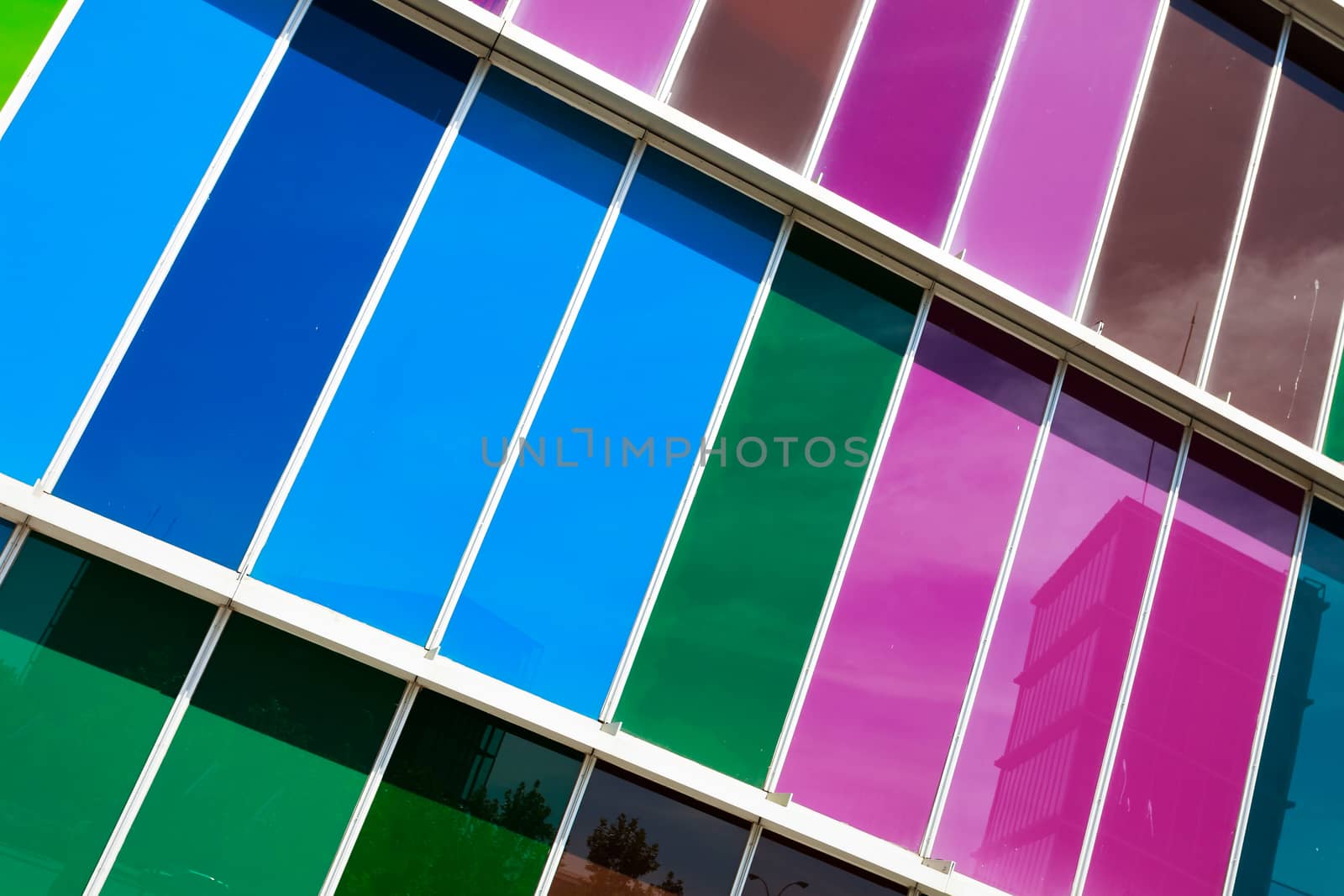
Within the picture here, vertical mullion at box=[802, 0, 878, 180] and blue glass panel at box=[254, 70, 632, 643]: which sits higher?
vertical mullion at box=[802, 0, 878, 180]

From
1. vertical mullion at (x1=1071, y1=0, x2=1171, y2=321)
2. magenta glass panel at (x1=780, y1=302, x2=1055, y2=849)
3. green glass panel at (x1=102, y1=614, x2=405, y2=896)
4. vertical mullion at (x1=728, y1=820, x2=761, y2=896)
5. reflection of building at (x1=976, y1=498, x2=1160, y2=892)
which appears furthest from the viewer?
vertical mullion at (x1=1071, y1=0, x2=1171, y2=321)

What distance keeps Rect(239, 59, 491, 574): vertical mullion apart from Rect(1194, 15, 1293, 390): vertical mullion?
7323mm

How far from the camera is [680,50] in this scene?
9.91 metres

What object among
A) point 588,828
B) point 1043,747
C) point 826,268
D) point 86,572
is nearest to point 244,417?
point 86,572

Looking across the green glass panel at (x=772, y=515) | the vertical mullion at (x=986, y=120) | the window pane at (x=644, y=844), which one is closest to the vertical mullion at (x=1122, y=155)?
the vertical mullion at (x=986, y=120)

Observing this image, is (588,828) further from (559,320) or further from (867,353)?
(867,353)

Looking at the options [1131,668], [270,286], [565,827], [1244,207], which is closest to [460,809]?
[565,827]

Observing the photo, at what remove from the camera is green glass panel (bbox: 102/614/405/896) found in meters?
7.84

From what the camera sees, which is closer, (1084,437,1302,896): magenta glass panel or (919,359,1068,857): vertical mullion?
(919,359,1068,857): vertical mullion

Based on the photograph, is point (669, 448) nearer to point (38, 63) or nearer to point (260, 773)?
point (260, 773)

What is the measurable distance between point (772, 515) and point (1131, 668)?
3.77m

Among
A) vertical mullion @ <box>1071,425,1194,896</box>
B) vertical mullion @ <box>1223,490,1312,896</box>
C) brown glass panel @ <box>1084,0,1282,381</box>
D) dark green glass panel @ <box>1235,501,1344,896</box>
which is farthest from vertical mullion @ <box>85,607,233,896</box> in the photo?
dark green glass panel @ <box>1235,501,1344,896</box>

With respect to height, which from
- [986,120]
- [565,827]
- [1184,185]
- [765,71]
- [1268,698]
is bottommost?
[565,827]

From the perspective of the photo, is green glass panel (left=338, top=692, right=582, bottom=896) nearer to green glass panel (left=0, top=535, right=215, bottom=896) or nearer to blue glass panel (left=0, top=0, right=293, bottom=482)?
green glass panel (left=0, top=535, right=215, bottom=896)
